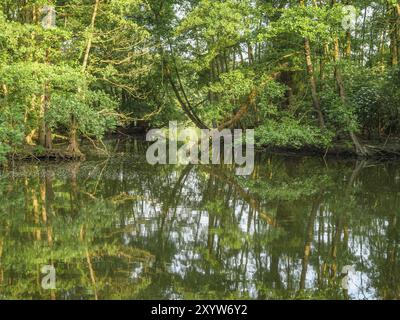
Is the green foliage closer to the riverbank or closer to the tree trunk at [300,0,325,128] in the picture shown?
the tree trunk at [300,0,325,128]

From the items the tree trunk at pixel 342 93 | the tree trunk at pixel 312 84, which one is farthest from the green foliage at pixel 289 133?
the tree trunk at pixel 342 93

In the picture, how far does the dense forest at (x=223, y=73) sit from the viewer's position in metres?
16.8

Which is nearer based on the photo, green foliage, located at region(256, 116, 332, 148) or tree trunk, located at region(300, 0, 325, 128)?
green foliage, located at region(256, 116, 332, 148)

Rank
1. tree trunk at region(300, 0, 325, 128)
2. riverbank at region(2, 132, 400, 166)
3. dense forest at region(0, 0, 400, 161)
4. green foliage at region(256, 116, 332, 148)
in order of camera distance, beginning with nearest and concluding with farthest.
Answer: dense forest at region(0, 0, 400, 161) < riverbank at region(2, 132, 400, 166) < green foliage at region(256, 116, 332, 148) < tree trunk at region(300, 0, 325, 128)

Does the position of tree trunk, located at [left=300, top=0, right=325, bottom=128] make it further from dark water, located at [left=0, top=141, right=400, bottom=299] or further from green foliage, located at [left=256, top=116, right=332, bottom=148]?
dark water, located at [left=0, top=141, right=400, bottom=299]

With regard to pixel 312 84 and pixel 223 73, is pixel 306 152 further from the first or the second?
pixel 223 73

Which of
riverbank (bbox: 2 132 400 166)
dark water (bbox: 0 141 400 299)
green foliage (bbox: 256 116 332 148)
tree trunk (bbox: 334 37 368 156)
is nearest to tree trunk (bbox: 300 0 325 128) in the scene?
green foliage (bbox: 256 116 332 148)

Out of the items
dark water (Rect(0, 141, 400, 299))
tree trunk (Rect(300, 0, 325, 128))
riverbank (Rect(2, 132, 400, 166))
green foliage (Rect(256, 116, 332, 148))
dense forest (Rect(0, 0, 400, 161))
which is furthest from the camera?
tree trunk (Rect(300, 0, 325, 128))

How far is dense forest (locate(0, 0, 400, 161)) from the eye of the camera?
16.8 m

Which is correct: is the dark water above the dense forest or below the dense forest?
below

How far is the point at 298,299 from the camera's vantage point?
5297 mm

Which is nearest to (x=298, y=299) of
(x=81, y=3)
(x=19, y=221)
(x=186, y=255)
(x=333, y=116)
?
(x=186, y=255)

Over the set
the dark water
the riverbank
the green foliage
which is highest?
the green foliage

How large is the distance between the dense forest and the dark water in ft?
12.6
